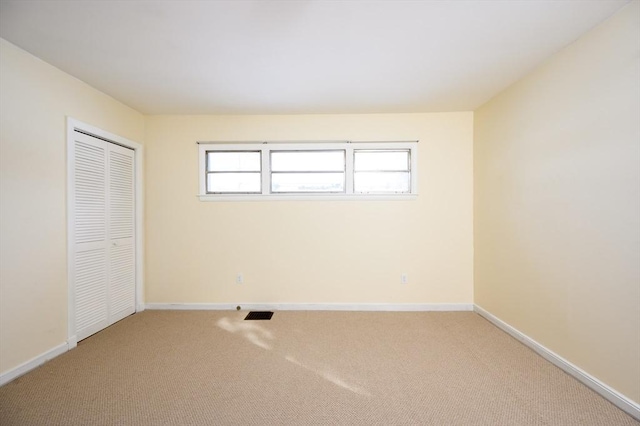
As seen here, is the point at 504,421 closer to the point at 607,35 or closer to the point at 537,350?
the point at 537,350

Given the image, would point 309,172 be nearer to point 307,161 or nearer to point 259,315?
point 307,161

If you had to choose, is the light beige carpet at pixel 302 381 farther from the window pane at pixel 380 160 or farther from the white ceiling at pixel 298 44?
the white ceiling at pixel 298 44

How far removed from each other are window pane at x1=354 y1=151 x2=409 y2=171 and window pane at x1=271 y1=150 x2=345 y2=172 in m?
0.26

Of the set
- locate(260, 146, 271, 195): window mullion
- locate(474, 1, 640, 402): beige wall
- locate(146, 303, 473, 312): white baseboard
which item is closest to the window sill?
locate(260, 146, 271, 195): window mullion

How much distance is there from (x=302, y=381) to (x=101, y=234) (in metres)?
2.78

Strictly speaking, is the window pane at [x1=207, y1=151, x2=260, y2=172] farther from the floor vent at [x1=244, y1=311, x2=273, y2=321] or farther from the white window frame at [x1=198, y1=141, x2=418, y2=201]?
the floor vent at [x1=244, y1=311, x2=273, y2=321]

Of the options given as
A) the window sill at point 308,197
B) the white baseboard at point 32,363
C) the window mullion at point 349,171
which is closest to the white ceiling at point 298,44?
the window mullion at point 349,171

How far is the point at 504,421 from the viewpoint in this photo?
166cm

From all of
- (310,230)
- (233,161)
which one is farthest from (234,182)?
(310,230)

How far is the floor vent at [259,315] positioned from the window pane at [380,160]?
7.60ft

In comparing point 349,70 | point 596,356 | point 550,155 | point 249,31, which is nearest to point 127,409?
point 249,31

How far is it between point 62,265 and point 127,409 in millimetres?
1597

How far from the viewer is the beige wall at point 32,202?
2037 mm

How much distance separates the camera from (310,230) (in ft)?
11.8
